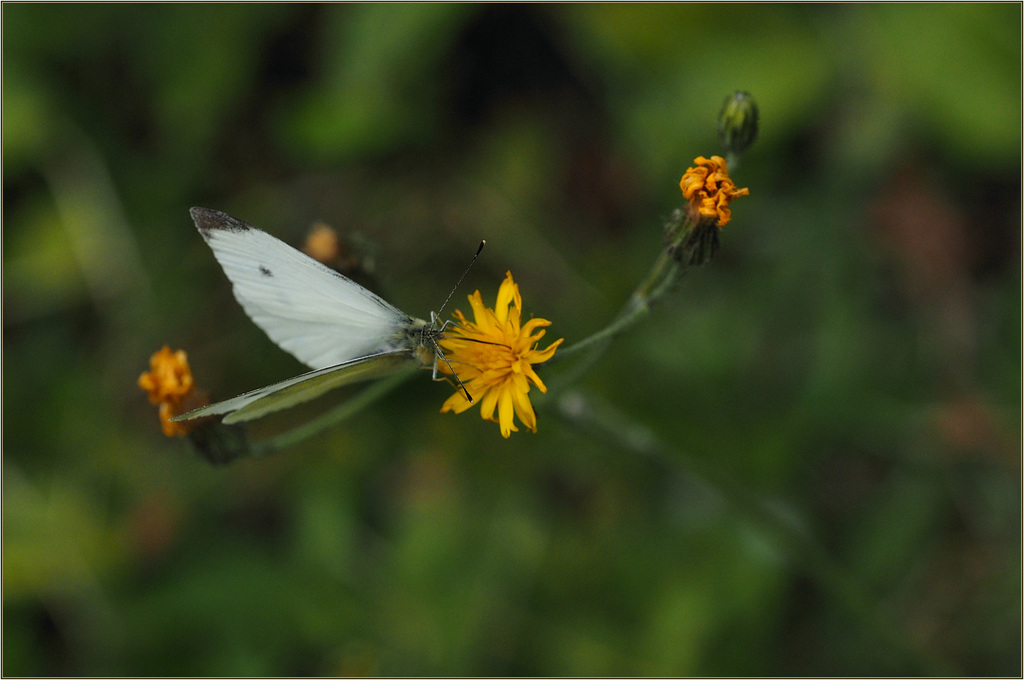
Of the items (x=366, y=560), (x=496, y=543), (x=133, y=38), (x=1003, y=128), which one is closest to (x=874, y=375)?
(x=1003, y=128)

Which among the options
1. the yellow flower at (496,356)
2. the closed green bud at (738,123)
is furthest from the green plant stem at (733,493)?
the closed green bud at (738,123)

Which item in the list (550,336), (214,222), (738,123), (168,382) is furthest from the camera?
(550,336)

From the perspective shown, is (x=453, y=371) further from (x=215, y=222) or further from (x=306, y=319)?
(x=215, y=222)

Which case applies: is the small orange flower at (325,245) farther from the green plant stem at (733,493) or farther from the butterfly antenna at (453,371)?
the green plant stem at (733,493)

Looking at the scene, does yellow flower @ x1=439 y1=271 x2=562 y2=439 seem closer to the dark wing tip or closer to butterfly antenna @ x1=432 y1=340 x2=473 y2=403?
butterfly antenna @ x1=432 y1=340 x2=473 y2=403

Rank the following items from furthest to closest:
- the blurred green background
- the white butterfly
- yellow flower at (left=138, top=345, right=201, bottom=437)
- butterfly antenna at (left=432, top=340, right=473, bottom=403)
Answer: the blurred green background → yellow flower at (left=138, top=345, right=201, bottom=437) → butterfly antenna at (left=432, top=340, right=473, bottom=403) → the white butterfly

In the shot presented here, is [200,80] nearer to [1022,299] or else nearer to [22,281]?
[22,281]

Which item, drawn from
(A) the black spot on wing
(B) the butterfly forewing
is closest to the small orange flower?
(B) the butterfly forewing

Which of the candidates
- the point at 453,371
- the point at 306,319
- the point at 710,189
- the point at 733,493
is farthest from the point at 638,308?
the point at 306,319
